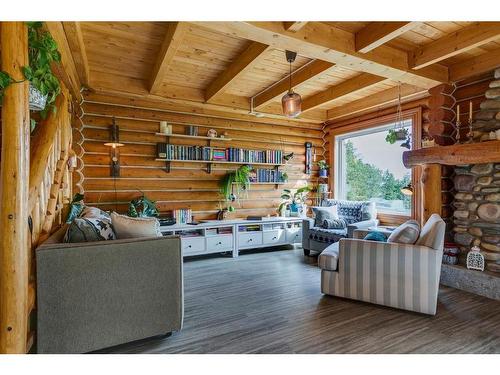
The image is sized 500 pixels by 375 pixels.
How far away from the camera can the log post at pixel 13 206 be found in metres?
1.69

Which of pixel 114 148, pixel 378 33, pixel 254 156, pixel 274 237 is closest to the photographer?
pixel 378 33

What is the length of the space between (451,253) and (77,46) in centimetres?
472

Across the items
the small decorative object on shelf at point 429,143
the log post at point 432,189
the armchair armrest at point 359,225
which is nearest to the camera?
the log post at point 432,189

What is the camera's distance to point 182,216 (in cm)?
466

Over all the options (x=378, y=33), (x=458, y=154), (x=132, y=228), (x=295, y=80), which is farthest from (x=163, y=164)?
(x=458, y=154)

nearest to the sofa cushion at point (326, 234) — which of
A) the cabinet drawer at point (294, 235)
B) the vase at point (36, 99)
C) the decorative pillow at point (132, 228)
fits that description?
the cabinet drawer at point (294, 235)

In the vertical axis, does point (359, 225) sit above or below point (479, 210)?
below

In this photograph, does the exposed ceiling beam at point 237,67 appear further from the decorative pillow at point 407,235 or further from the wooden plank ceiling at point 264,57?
the decorative pillow at point 407,235

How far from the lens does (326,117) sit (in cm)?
592

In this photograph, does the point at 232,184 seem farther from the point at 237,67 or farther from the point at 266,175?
the point at 237,67

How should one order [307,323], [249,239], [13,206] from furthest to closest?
[249,239] → [307,323] → [13,206]

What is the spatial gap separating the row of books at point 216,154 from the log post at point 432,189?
261 centimetres
